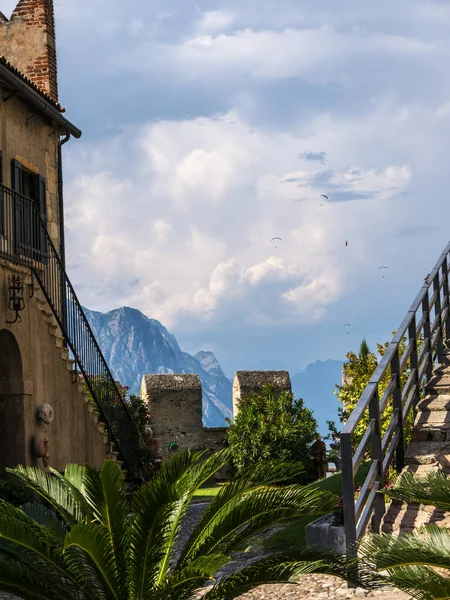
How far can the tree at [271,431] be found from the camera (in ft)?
58.7

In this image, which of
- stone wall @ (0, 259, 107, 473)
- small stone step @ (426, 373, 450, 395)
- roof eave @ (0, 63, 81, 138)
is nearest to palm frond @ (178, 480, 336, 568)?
small stone step @ (426, 373, 450, 395)

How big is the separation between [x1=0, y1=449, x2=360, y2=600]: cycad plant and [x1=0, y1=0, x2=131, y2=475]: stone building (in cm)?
679

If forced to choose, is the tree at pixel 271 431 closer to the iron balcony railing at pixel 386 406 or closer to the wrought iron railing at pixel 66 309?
the wrought iron railing at pixel 66 309

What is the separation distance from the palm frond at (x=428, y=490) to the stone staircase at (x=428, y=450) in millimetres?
799

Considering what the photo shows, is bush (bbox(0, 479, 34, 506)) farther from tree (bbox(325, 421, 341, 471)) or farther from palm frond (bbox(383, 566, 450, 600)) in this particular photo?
palm frond (bbox(383, 566, 450, 600))

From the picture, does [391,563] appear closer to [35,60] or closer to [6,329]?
[6,329]

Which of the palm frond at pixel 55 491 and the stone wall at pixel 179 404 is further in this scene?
the stone wall at pixel 179 404

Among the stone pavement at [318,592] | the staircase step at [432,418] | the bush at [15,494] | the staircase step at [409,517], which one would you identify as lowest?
the stone pavement at [318,592]

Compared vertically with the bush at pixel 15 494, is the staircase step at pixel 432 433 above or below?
above

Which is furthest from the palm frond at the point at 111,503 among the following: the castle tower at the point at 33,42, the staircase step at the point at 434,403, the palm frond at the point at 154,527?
A: the castle tower at the point at 33,42

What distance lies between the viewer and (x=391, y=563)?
5.58 m

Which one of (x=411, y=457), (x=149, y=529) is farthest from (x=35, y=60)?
(x=149, y=529)

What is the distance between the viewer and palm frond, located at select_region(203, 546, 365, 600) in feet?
19.1

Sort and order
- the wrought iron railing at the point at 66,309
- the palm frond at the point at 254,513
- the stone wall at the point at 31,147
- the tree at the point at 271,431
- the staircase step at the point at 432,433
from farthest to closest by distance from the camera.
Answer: the tree at the point at 271,431
the stone wall at the point at 31,147
the wrought iron railing at the point at 66,309
the staircase step at the point at 432,433
the palm frond at the point at 254,513
